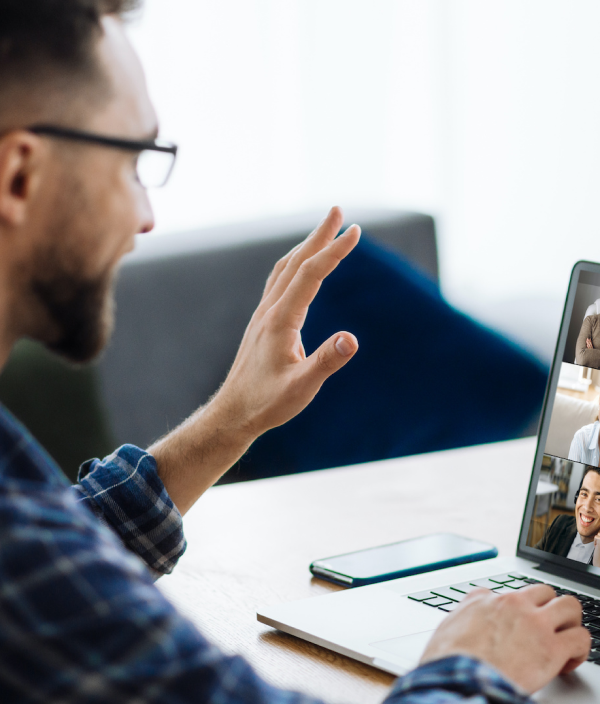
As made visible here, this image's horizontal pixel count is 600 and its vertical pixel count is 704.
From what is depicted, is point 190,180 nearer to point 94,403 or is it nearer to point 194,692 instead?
point 94,403

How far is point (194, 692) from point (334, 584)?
0.48 meters

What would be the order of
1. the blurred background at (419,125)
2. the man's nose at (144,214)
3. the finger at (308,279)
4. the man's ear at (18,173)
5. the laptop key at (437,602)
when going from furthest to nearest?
the blurred background at (419,125) → the finger at (308,279) → the laptop key at (437,602) → the man's nose at (144,214) → the man's ear at (18,173)

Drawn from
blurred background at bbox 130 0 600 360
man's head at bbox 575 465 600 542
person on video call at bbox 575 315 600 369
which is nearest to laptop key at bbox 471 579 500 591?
man's head at bbox 575 465 600 542

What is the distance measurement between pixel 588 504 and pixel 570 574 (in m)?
0.09

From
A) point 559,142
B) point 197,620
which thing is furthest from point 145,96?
point 559,142

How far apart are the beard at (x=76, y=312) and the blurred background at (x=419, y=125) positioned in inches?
80.2

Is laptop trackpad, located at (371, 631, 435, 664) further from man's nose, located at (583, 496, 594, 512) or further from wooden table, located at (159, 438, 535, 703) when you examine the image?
man's nose, located at (583, 496, 594, 512)

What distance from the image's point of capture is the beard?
2.17 ft

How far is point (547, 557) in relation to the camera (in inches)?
37.3

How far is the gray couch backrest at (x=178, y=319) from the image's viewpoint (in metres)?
2.22

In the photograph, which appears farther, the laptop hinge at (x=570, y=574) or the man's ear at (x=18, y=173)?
the laptop hinge at (x=570, y=574)

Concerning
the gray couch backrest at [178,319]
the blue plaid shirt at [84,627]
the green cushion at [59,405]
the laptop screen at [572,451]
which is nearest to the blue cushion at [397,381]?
the gray couch backrest at [178,319]

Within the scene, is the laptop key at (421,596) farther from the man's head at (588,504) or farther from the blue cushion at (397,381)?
the blue cushion at (397,381)

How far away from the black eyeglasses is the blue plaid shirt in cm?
22
